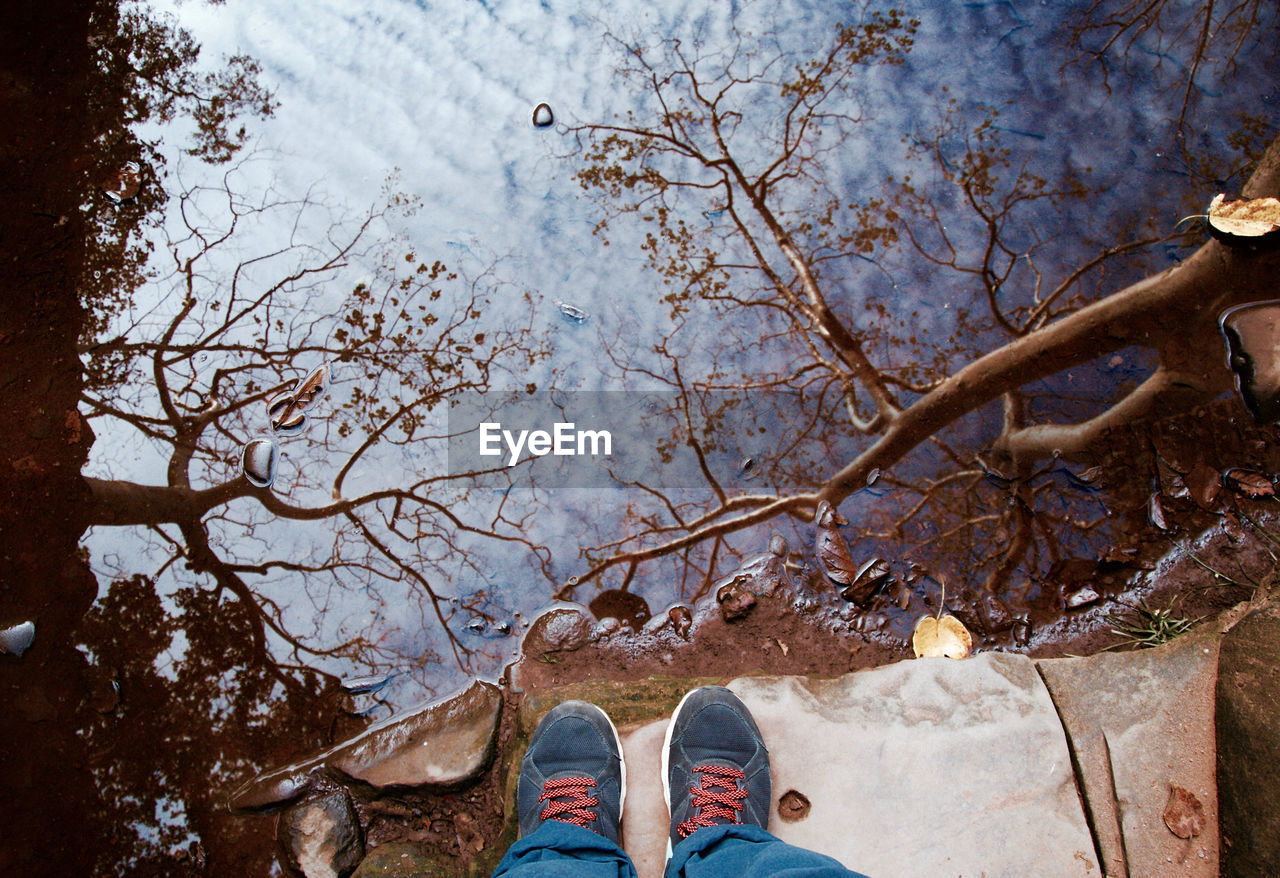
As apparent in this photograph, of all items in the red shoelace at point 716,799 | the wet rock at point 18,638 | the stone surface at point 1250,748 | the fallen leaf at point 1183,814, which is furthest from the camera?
the wet rock at point 18,638

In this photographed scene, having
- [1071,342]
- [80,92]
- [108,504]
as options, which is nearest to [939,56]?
[1071,342]

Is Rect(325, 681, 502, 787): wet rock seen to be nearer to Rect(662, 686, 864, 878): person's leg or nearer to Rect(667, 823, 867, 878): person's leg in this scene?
Rect(662, 686, 864, 878): person's leg

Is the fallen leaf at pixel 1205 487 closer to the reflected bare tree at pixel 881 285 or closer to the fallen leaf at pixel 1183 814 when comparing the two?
the reflected bare tree at pixel 881 285

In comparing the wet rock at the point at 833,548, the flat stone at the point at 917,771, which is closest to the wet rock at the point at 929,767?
the flat stone at the point at 917,771

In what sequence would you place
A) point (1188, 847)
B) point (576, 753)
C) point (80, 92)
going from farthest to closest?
point (80, 92)
point (576, 753)
point (1188, 847)

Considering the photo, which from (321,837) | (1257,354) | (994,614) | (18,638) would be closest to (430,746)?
(321,837)

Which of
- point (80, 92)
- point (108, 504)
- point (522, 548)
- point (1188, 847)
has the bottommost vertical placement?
point (1188, 847)

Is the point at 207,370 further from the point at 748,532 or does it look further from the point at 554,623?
the point at 748,532

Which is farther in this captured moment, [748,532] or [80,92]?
[80,92]
